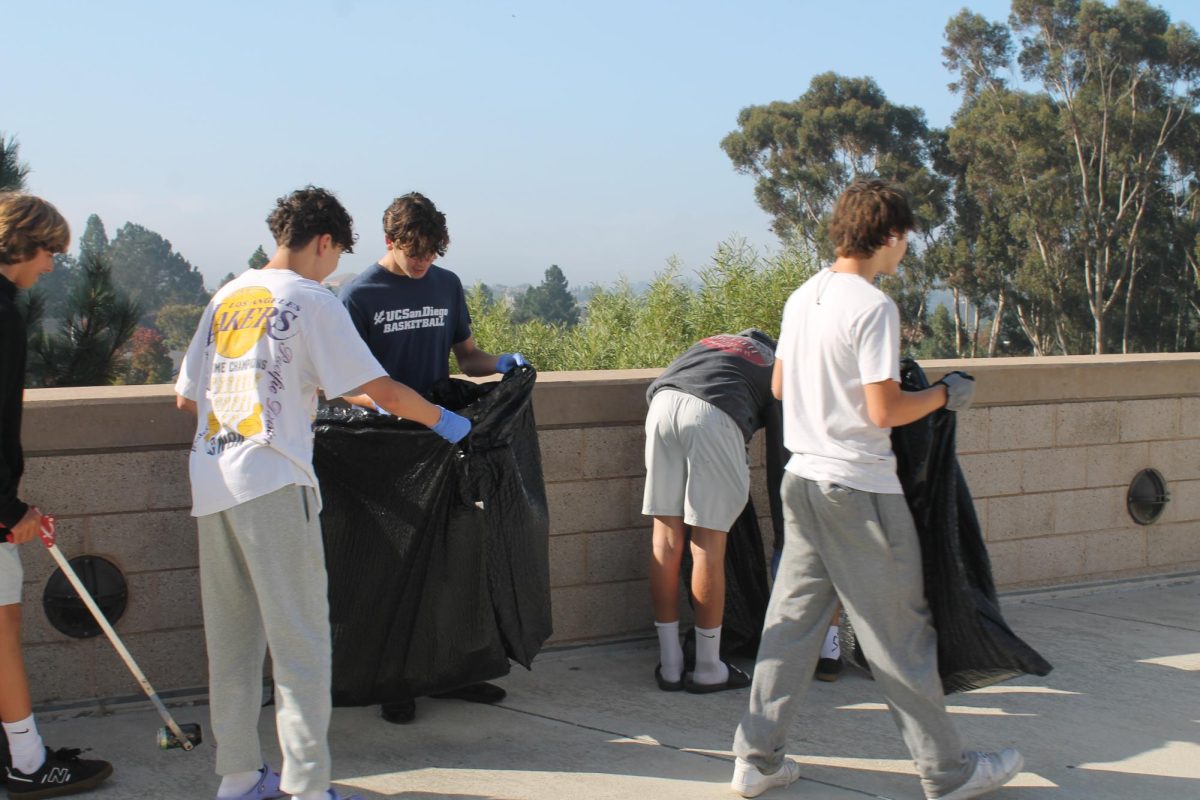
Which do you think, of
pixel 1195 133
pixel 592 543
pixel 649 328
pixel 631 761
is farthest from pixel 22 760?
pixel 1195 133

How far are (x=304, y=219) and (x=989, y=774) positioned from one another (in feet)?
8.04

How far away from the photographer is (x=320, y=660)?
3.20 meters

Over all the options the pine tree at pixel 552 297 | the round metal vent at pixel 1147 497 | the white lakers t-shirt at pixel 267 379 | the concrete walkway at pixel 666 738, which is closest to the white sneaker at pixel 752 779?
the concrete walkway at pixel 666 738

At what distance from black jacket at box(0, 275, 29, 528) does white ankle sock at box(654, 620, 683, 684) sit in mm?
2327

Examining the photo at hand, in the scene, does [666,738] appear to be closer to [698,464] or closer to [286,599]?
[698,464]

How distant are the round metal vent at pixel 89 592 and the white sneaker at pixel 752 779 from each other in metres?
2.21

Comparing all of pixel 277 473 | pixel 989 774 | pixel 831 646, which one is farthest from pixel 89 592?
pixel 989 774

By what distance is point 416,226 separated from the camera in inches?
162

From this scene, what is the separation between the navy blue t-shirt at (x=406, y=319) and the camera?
420cm

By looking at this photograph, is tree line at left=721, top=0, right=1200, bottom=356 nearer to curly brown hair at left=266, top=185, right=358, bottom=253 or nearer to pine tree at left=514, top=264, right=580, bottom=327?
pine tree at left=514, top=264, right=580, bottom=327

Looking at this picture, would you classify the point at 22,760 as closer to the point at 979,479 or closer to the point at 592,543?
the point at 592,543

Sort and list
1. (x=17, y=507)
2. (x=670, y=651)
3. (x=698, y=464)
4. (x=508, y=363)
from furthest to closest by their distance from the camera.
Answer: (x=670, y=651) → (x=698, y=464) → (x=508, y=363) → (x=17, y=507)

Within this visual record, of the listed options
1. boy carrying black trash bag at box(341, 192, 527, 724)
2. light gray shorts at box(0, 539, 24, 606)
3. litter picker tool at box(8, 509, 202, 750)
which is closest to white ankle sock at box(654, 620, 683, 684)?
boy carrying black trash bag at box(341, 192, 527, 724)

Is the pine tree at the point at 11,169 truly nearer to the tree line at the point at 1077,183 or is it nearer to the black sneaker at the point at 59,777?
the black sneaker at the point at 59,777
